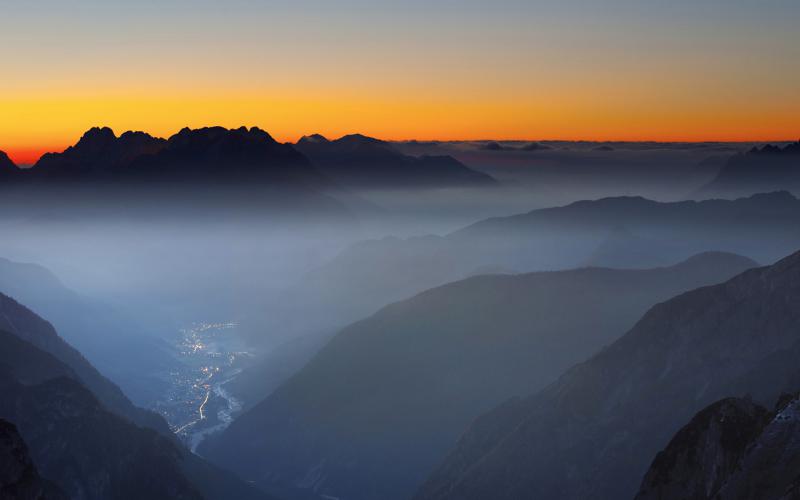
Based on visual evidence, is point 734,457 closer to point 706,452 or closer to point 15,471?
point 706,452

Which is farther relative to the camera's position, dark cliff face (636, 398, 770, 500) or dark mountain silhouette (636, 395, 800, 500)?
dark cliff face (636, 398, 770, 500)

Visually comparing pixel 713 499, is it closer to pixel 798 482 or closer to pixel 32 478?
pixel 798 482

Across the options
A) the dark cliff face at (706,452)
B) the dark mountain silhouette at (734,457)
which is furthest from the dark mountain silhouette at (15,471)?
the dark cliff face at (706,452)

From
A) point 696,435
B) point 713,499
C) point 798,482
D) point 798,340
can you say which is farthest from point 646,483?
point 798,340

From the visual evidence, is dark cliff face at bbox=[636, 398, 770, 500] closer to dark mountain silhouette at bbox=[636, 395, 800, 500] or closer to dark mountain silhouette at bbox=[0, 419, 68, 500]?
dark mountain silhouette at bbox=[636, 395, 800, 500]

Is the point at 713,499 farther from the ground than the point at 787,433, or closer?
closer

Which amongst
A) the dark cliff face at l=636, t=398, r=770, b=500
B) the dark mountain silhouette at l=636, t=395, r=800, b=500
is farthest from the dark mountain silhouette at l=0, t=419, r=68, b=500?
the dark cliff face at l=636, t=398, r=770, b=500

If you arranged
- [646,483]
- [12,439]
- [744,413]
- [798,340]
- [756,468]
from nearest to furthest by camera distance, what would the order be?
[756,468] < [12,439] < [744,413] < [646,483] < [798,340]

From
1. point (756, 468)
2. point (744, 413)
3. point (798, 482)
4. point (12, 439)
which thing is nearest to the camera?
point (798, 482)
